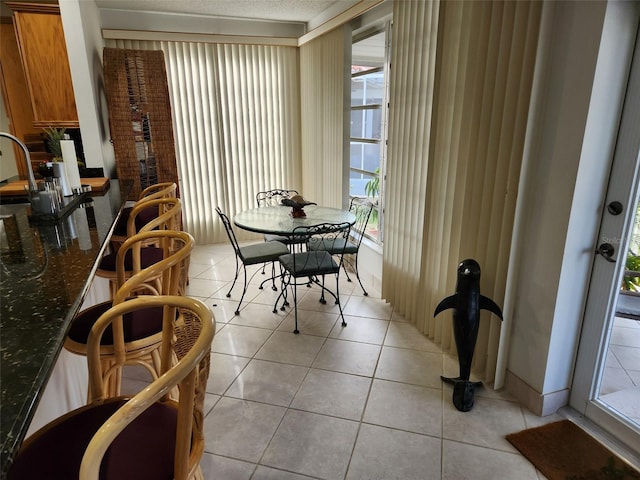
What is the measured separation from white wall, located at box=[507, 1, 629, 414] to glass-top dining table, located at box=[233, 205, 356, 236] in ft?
4.77

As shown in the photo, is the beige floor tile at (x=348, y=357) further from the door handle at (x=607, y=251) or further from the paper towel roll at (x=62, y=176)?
the paper towel roll at (x=62, y=176)

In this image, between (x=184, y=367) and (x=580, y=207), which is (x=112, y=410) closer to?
(x=184, y=367)

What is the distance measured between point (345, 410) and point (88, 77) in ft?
10.7

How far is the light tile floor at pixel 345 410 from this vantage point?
5.91 feet

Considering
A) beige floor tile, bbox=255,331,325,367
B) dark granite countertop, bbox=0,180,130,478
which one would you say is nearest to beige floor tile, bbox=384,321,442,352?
beige floor tile, bbox=255,331,325,367

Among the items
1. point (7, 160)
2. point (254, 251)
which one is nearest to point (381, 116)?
point (254, 251)

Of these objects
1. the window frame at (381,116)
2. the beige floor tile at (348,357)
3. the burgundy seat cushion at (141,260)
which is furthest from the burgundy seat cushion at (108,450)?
the window frame at (381,116)

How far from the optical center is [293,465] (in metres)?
1.81

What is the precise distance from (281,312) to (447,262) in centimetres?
143

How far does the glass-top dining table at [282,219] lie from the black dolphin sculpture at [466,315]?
1.22 metres

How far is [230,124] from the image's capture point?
497 cm

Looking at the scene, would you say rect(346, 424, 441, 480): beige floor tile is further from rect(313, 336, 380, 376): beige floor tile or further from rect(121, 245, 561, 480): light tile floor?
rect(313, 336, 380, 376): beige floor tile

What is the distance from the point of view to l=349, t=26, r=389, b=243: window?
12.4 ft

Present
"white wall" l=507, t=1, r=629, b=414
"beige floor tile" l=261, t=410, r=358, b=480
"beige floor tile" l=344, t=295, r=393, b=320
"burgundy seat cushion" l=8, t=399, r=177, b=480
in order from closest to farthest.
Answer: "burgundy seat cushion" l=8, t=399, r=177, b=480 < "white wall" l=507, t=1, r=629, b=414 < "beige floor tile" l=261, t=410, r=358, b=480 < "beige floor tile" l=344, t=295, r=393, b=320
